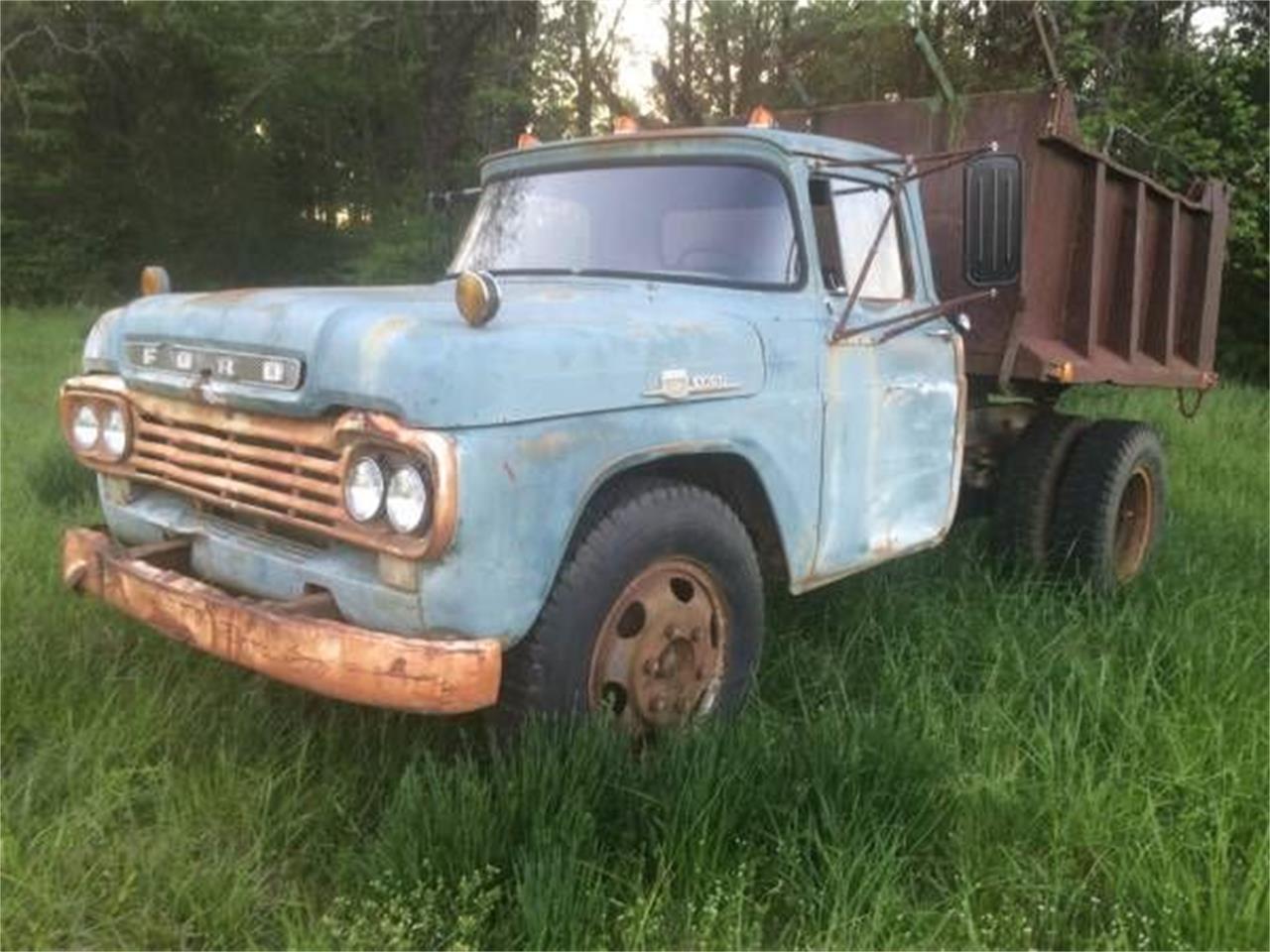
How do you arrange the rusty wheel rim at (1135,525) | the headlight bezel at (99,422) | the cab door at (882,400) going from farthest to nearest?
the rusty wheel rim at (1135,525)
the cab door at (882,400)
the headlight bezel at (99,422)

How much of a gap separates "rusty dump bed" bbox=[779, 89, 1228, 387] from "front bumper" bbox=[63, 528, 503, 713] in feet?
9.96

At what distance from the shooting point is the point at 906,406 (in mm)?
4207

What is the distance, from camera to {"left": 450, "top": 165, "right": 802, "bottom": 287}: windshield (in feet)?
12.5

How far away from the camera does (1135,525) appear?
235 inches

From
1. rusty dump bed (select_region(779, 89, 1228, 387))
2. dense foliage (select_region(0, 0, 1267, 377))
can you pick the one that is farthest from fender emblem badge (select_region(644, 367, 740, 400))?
dense foliage (select_region(0, 0, 1267, 377))

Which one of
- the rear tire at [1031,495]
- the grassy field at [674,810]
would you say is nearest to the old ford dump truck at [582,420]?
the grassy field at [674,810]

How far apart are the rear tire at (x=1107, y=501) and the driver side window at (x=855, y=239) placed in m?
1.61

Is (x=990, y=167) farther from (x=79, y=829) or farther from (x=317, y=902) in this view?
(x=79, y=829)

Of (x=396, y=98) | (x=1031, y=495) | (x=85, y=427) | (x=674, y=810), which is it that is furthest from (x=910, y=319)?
(x=396, y=98)

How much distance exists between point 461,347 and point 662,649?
1.05 metres

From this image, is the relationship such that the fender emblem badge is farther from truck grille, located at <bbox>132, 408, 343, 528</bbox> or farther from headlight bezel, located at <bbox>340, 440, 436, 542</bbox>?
truck grille, located at <bbox>132, 408, 343, 528</bbox>

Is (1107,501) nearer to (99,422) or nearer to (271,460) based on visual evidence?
(271,460)

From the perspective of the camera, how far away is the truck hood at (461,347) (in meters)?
2.72

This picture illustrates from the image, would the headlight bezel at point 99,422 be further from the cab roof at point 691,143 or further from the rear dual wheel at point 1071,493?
the rear dual wheel at point 1071,493
